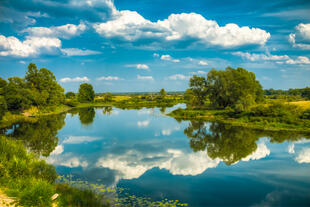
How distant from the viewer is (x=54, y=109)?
2235 inches

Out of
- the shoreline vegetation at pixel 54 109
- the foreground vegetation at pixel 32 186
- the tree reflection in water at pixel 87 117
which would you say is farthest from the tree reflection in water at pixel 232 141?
A: the tree reflection in water at pixel 87 117

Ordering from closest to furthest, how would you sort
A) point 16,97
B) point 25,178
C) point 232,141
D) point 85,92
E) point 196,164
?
point 25,178
point 196,164
point 232,141
point 16,97
point 85,92

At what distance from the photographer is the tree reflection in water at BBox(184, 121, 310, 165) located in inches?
771

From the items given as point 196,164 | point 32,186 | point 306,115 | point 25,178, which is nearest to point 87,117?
point 196,164

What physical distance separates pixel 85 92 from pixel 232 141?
266 ft

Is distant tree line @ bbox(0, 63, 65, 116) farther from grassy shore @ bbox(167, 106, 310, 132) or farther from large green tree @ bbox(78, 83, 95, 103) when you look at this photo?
grassy shore @ bbox(167, 106, 310, 132)

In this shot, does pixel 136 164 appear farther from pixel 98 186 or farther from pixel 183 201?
pixel 183 201

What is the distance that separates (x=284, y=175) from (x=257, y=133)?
14364 mm

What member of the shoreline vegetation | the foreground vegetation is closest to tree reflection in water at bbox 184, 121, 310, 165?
the shoreline vegetation

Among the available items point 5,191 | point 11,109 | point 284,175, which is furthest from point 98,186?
point 11,109

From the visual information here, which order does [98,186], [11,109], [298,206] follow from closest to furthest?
[298,206] < [98,186] < [11,109]

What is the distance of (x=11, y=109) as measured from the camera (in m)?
43.1

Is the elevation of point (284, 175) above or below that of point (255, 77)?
below

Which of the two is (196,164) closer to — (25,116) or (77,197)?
(77,197)
